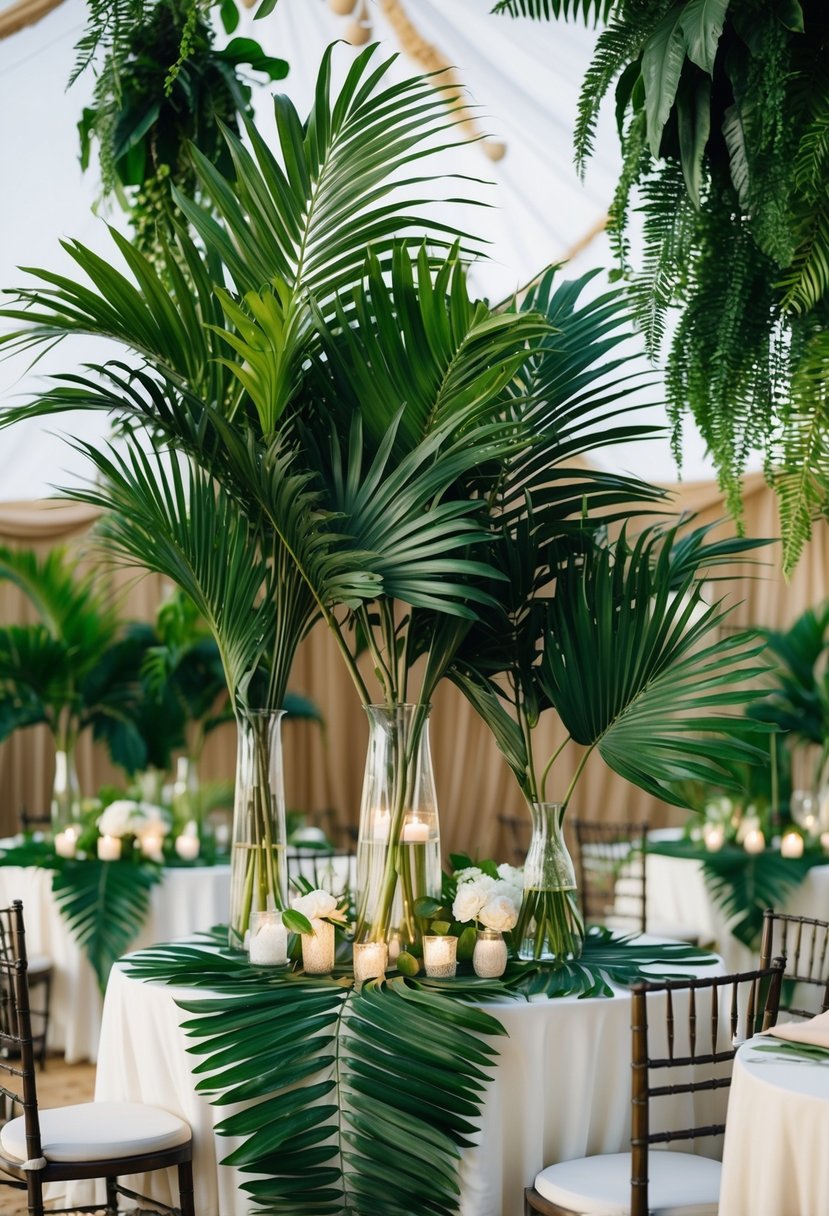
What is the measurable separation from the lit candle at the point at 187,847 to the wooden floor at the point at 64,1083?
88cm

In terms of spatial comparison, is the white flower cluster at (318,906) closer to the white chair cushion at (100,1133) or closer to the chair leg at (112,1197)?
the white chair cushion at (100,1133)

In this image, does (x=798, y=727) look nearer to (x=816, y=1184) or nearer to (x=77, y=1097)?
(x=77, y=1097)

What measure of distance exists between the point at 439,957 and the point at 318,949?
0.91 ft

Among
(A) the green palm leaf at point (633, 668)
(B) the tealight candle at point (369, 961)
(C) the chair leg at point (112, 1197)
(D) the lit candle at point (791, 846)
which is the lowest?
(C) the chair leg at point (112, 1197)

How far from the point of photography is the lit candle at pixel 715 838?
17.9 ft

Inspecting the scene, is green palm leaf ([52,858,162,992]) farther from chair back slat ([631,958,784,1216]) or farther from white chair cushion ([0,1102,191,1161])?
chair back slat ([631,958,784,1216])

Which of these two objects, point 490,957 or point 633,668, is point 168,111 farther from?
point 490,957

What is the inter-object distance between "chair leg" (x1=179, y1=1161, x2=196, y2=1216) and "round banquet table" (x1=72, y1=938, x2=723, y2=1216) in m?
0.05

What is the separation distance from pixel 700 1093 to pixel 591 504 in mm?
1402

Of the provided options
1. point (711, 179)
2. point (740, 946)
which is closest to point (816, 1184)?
point (711, 179)

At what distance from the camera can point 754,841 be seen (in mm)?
5352

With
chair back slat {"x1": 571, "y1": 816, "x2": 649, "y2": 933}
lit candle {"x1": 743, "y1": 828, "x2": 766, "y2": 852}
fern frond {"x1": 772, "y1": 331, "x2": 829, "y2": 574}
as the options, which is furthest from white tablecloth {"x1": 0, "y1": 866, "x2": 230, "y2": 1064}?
fern frond {"x1": 772, "y1": 331, "x2": 829, "y2": 574}

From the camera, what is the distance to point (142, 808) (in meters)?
5.55

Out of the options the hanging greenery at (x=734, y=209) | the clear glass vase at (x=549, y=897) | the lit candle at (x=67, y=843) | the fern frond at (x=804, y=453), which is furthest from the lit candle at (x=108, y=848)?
the fern frond at (x=804, y=453)
